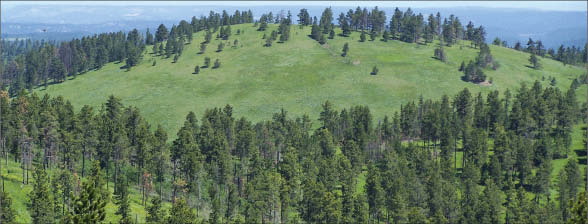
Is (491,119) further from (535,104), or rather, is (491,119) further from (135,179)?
(135,179)

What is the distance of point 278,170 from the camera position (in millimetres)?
139250

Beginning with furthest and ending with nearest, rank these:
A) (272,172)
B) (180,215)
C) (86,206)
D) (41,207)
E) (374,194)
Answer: (272,172) → (374,194) → (180,215) → (41,207) → (86,206)

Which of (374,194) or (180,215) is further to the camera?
(374,194)

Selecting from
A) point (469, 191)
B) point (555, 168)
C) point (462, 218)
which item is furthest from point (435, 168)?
point (555, 168)

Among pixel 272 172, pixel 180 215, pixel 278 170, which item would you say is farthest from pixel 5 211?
pixel 278 170

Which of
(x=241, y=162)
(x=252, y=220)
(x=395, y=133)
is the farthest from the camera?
(x=395, y=133)

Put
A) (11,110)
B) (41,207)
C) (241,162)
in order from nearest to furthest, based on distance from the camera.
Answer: (41,207)
(11,110)
(241,162)

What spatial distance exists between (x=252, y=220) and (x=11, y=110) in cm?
6636

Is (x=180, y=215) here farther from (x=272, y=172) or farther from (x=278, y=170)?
(x=278, y=170)

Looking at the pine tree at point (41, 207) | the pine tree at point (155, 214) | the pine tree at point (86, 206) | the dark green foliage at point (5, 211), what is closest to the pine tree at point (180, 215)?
the pine tree at point (155, 214)

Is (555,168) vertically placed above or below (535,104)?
below

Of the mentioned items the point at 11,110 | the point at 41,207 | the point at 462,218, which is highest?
the point at 11,110

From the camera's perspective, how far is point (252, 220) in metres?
109

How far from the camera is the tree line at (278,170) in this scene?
4375 inches
